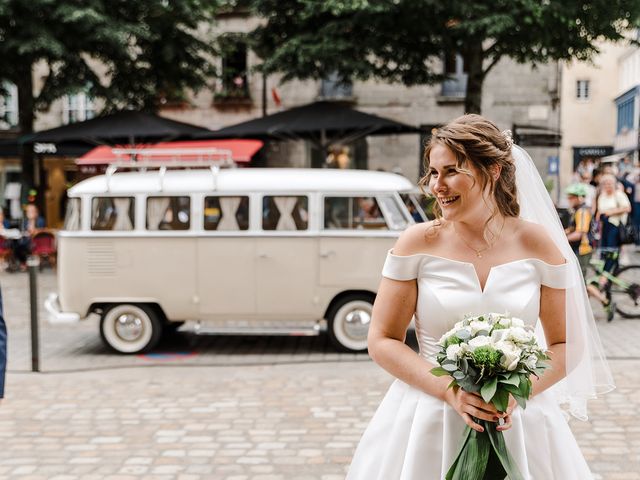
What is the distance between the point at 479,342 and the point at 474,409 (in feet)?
0.75

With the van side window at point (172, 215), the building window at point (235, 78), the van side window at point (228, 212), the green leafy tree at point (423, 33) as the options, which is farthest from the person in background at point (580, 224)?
the building window at point (235, 78)

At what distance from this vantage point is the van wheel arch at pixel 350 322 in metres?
9.53

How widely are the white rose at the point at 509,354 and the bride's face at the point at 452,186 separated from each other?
0.47 meters

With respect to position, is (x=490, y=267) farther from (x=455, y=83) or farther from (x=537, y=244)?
(x=455, y=83)

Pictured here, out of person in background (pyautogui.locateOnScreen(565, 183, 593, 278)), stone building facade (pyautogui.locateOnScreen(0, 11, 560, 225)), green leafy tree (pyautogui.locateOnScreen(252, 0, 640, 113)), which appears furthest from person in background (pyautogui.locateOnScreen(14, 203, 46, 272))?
person in background (pyautogui.locateOnScreen(565, 183, 593, 278))

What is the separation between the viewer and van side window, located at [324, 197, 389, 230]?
9570 mm

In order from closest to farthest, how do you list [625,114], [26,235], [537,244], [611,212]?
[537,244]
[611,212]
[26,235]
[625,114]

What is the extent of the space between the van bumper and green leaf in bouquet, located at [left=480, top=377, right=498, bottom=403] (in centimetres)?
816

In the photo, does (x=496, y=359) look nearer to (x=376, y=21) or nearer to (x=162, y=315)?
(x=162, y=315)

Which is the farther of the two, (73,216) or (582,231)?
(582,231)

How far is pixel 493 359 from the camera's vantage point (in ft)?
7.63

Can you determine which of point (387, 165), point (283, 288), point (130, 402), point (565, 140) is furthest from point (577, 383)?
point (565, 140)

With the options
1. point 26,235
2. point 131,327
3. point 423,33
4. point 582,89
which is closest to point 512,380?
point 131,327

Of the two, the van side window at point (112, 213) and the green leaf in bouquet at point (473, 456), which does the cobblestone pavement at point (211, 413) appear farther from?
the green leaf in bouquet at point (473, 456)
